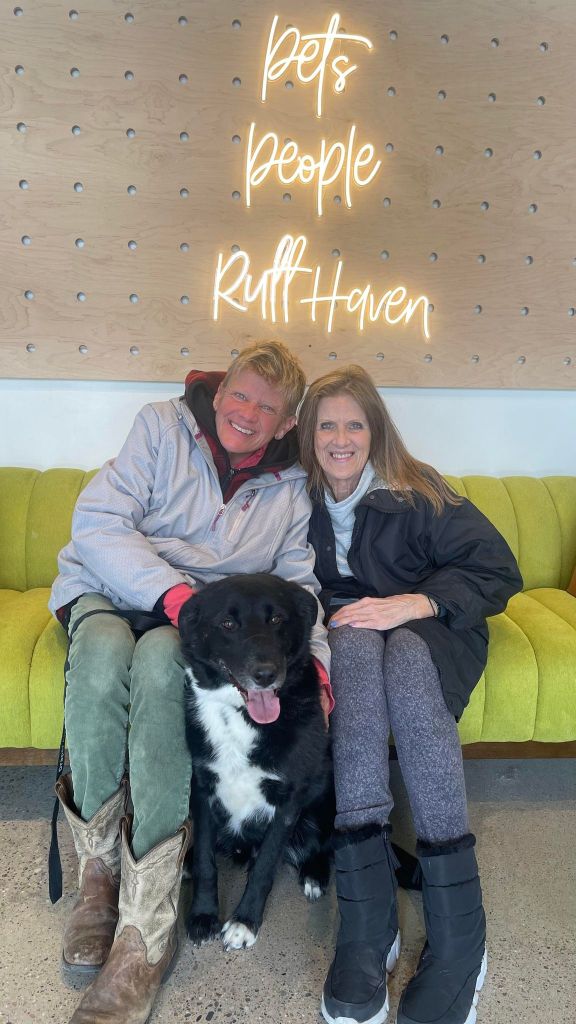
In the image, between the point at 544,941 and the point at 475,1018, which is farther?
the point at 544,941

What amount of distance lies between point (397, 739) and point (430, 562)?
0.55 meters

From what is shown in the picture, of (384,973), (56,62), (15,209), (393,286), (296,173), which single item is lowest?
(384,973)

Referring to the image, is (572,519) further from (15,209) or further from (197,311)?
(15,209)

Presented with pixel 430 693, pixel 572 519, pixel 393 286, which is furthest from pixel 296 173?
pixel 430 693

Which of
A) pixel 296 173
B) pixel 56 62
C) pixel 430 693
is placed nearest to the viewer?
pixel 430 693

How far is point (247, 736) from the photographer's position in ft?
4.75

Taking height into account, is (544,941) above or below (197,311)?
below

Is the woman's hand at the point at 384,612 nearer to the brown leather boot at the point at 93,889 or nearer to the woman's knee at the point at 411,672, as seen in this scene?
the woman's knee at the point at 411,672

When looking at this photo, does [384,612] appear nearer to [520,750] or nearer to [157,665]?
[157,665]

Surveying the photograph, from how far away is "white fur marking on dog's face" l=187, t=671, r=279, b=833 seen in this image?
4.75 feet

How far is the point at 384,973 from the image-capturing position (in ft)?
4.29

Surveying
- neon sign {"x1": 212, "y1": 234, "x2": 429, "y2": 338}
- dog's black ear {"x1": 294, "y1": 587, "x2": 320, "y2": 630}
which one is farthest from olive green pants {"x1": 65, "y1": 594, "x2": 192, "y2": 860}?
neon sign {"x1": 212, "y1": 234, "x2": 429, "y2": 338}

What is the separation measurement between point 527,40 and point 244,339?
4.94 feet

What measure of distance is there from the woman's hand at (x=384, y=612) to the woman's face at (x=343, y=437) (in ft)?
1.18
